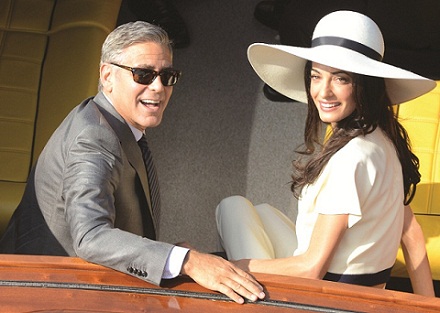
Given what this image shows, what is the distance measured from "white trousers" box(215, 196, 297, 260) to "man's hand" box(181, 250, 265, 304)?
0.70 metres

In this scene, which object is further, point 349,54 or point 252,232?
point 252,232

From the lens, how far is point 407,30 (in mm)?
3783

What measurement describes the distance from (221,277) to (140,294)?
15cm

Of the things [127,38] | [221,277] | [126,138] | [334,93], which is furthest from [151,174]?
[221,277]

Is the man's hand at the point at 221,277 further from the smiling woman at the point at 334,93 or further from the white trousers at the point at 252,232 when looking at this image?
the white trousers at the point at 252,232

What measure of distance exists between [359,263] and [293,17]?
177 centimetres

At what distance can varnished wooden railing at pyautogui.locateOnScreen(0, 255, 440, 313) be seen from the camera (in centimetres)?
177

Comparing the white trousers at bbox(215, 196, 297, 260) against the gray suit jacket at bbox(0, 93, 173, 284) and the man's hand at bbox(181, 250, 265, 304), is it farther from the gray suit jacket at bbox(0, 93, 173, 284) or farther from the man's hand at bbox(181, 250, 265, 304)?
the man's hand at bbox(181, 250, 265, 304)

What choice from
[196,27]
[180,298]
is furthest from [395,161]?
[196,27]

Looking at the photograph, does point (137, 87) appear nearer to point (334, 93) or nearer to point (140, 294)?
point (334, 93)

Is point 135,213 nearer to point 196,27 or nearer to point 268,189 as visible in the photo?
point 268,189

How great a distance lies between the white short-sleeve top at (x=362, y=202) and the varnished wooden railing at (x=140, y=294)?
1.27 ft

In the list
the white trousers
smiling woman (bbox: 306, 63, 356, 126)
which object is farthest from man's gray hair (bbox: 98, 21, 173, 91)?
the white trousers

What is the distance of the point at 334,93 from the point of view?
2314 mm
